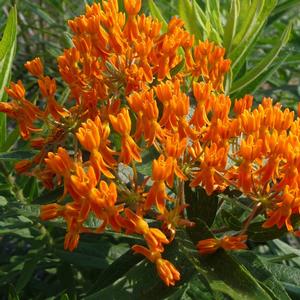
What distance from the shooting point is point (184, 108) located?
1818mm

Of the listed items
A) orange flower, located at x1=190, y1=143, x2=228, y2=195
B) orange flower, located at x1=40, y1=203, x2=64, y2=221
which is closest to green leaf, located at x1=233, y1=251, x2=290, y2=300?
orange flower, located at x1=190, y1=143, x2=228, y2=195

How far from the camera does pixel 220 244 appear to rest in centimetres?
166

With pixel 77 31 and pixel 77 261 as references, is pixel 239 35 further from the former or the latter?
pixel 77 261

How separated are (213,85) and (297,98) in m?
1.60

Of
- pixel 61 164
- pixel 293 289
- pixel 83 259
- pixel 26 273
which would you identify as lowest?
pixel 26 273

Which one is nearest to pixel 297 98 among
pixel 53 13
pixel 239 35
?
pixel 239 35

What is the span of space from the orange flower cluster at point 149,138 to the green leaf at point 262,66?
231 mm

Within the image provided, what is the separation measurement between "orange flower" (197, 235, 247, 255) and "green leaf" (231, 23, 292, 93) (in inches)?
32.7

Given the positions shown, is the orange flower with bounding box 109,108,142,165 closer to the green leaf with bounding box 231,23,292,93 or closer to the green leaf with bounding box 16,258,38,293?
the green leaf with bounding box 231,23,292,93

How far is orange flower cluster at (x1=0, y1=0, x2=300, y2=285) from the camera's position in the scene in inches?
64.2

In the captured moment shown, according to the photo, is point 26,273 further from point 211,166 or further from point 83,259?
point 211,166

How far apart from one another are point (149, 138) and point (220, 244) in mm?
366

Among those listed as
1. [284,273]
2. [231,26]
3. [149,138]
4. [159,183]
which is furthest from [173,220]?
[231,26]

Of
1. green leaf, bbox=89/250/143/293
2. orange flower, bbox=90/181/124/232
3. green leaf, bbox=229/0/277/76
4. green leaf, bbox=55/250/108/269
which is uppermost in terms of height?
green leaf, bbox=229/0/277/76
